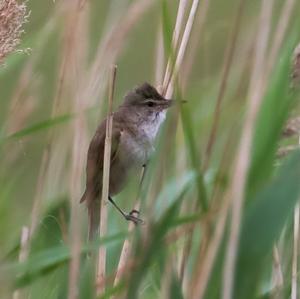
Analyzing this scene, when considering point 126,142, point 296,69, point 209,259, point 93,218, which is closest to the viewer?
point 209,259

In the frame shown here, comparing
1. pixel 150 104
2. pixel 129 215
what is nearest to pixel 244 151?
pixel 129 215

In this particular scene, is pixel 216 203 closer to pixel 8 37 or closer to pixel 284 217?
pixel 284 217

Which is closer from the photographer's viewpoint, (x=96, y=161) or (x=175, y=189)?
(x=175, y=189)

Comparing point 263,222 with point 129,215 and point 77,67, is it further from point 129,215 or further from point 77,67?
point 129,215

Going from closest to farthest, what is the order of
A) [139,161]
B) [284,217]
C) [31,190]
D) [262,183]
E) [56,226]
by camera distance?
[284,217], [262,183], [56,226], [139,161], [31,190]

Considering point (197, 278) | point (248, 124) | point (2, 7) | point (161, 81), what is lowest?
point (197, 278)

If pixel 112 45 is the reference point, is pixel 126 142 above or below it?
below

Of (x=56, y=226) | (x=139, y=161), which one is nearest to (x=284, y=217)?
(x=56, y=226)
